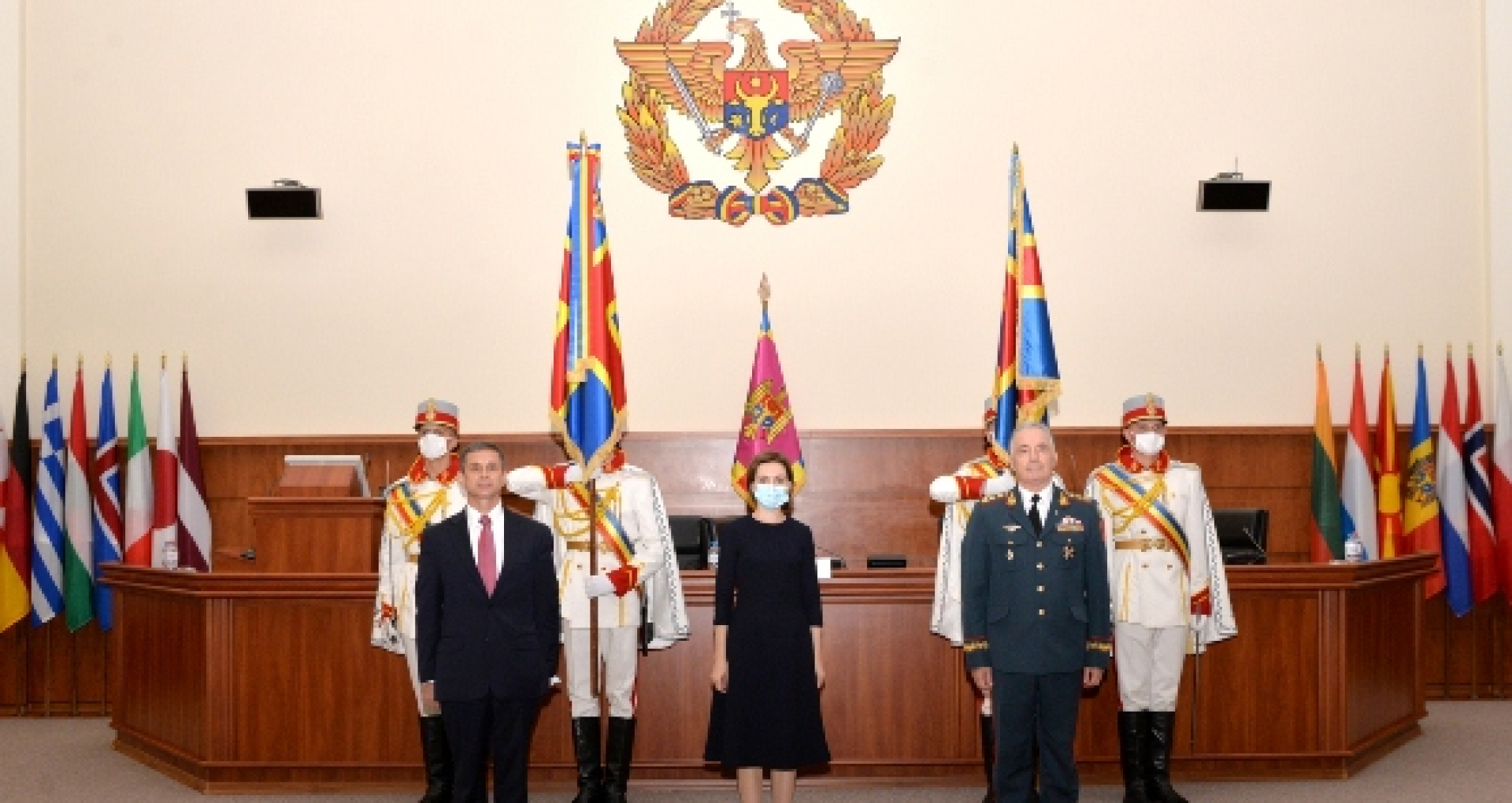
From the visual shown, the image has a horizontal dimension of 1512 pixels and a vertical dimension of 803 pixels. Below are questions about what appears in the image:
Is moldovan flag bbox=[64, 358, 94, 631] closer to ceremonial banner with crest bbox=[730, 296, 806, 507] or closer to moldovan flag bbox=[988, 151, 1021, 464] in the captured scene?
ceremonial banner with crest bbox=[730, 296, 806, 507]

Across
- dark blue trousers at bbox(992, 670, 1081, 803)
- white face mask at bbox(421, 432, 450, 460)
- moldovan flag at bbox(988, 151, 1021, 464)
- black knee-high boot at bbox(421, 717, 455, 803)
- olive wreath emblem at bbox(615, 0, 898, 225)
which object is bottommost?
black knee-high boot at bbox(421, 717, 455, 803)

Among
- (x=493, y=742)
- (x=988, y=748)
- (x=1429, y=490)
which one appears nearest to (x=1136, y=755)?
(x=988, y=748)

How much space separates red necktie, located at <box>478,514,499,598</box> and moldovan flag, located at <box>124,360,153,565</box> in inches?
200

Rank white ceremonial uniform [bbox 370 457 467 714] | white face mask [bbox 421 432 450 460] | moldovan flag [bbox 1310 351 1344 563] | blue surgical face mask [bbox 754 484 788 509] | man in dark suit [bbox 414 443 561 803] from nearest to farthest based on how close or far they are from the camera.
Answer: man in dark suit [bbox 414 443 561 803] → blue surgical face mask [bbox 754 484 788 509] → white ceremonial uniform [bbox 370 457 467 714] → white face mask [bbox 421 432 450 460] → moldovan flag [bbox 1310 351 1344 563]

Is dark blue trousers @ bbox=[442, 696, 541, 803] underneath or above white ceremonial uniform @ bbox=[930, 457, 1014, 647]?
underneath

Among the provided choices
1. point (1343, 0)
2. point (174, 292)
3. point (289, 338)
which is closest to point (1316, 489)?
point (1343, 0)

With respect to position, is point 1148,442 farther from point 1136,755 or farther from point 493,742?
point 493,742

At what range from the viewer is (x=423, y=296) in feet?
33.1

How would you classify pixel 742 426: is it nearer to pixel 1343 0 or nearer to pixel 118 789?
pixel 118 789

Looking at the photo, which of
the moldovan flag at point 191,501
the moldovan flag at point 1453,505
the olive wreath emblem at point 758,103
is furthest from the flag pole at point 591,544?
the moldovan flag at point 1453,505

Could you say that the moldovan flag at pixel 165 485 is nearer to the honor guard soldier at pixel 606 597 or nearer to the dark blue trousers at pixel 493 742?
the honor guard soldier at pixel 606 597

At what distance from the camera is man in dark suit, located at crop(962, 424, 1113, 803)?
5.57m

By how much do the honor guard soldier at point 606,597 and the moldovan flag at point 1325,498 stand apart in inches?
180

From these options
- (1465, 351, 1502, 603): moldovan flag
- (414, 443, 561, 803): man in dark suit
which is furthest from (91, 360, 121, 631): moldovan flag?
(1465, 351, 1502, 603): moldovan flag
